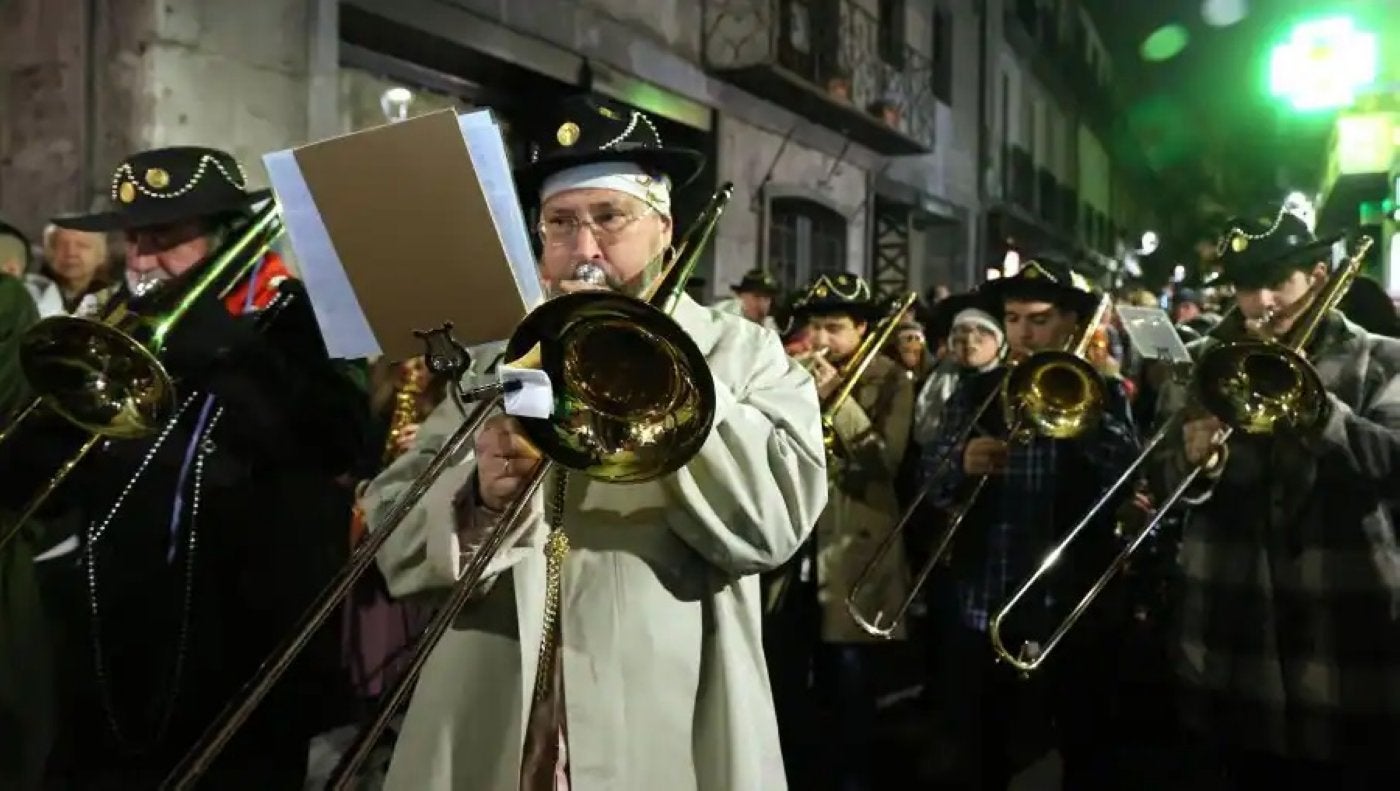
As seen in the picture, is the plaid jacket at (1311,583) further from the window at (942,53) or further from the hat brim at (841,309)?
the window at (942,53)

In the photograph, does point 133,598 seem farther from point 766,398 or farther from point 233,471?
point 766,398

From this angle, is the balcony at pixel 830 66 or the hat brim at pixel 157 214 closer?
the hat brim at pixel 157 214

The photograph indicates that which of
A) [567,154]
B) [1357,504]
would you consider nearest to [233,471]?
[567,154]

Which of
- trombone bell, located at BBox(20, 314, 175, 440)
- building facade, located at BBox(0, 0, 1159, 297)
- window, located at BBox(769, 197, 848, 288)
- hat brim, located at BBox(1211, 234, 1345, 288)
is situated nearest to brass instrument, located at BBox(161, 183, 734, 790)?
trombone bell, located at BBox(20, 314, 175, 440)

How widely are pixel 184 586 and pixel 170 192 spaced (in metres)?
1.05

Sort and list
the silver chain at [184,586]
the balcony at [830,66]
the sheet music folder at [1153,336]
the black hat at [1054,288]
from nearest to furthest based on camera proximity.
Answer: the silver chain at [184,586]
the sheet music folder at [1153,336]
the black hat at [1054,288]
the balcony at [830,66]

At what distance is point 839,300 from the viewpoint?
21.1 ft

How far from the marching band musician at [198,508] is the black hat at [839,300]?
3.31m

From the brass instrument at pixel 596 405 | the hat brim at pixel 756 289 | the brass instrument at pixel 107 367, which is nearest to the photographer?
the brass instrument at pixel 596 405

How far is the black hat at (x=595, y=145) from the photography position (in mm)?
2721

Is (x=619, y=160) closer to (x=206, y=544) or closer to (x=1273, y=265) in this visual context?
(x=206, y=544)

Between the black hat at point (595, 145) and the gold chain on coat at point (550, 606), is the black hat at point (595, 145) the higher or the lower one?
the higher one

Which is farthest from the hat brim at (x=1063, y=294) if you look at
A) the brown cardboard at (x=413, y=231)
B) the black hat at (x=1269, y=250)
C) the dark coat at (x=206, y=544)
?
the brown cardboard at (x=413, y=231)

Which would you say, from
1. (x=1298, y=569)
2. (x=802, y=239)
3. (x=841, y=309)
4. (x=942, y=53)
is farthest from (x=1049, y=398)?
(x=942, y=53)
